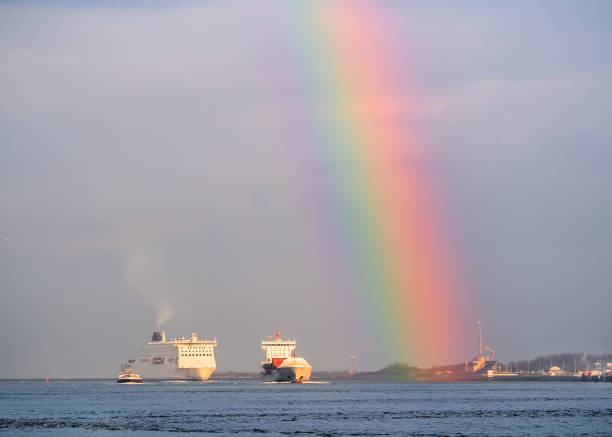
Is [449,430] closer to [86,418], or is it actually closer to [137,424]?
[137,424]

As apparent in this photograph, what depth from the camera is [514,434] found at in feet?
223

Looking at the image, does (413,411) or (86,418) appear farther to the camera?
(413,411)

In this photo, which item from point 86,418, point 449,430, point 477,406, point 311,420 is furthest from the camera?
point 477,406

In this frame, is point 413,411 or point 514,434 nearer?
point 514,434

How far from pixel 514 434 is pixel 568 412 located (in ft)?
95.3

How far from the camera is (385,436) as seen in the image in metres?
66.4

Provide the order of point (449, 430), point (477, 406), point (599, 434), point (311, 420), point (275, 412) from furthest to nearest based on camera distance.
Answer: point (477, 406) < point (275, 412) < point (311, 420) < point (449, 430) < point (599, 434)

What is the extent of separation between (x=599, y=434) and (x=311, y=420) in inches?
1138

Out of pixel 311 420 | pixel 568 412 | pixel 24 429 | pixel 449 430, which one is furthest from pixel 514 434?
pixel 24 429

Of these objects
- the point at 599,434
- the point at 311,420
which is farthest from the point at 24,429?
the point at 599,434

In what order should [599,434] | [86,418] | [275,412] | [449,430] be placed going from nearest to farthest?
[599,434] < [449,430] < [86,418] < [275,412]

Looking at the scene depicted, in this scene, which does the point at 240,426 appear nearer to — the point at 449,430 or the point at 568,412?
the point at 449,430

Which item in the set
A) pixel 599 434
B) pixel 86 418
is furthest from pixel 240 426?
pixel 599 434

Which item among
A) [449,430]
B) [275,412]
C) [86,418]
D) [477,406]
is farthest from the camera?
[477,406]
